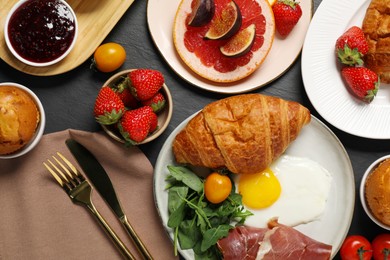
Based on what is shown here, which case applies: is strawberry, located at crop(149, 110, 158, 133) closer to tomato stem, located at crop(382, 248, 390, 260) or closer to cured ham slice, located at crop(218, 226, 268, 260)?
cured ham slice, located at crop(218, 226, 268, 260)

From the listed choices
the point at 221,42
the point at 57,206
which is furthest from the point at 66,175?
the point at 221,42

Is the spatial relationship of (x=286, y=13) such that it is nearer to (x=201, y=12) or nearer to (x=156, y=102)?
(x=201, y=12)

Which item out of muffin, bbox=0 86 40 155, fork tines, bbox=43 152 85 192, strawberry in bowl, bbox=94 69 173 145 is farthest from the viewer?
fork tines, bbox=43 152 85 192

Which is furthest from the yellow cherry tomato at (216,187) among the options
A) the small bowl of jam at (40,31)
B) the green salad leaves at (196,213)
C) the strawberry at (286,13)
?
the small bowl of jam at (40,31)

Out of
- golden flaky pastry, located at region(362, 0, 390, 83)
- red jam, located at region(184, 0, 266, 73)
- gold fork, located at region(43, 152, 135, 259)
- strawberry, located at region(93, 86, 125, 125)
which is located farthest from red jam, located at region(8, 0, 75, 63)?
golden flaky pastry, located at region(362, 0, 390, 83)

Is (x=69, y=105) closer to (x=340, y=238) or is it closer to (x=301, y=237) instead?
(x=301, y=237)
